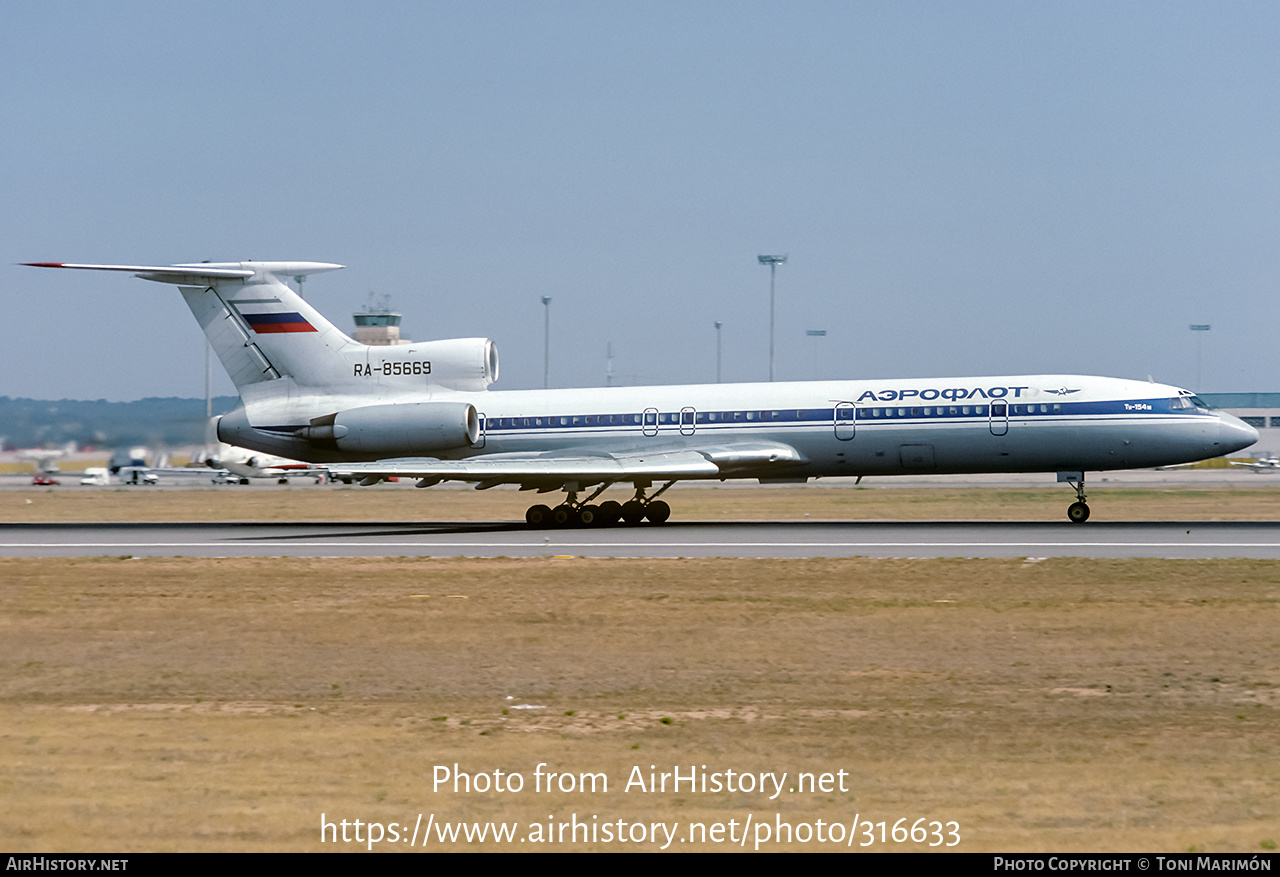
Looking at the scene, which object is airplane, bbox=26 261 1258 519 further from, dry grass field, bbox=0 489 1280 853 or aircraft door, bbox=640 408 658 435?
dry grass field, bbox=0 489 1280 853

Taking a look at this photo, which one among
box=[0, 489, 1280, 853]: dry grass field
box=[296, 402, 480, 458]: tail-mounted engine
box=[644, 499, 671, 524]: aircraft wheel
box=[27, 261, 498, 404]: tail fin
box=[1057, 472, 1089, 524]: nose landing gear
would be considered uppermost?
box=[27, 261, 498, 404]: tail fin

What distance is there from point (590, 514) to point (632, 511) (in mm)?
1214

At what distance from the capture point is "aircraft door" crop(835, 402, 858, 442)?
34.6 metres

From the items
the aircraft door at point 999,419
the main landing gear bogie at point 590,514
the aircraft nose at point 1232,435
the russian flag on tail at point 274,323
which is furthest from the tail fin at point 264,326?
the aircraft nose at point 1232,435

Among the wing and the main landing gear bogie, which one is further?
the main landing gear bogie

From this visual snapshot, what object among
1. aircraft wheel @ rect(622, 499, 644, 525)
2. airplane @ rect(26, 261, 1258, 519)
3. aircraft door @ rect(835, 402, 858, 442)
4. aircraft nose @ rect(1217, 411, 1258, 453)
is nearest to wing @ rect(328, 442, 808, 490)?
airplane @ rect(26, 261, 1258, 519)

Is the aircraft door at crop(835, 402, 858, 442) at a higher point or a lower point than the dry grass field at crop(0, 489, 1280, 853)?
higher

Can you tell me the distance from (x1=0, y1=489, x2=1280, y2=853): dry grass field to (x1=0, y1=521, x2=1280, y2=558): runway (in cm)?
308

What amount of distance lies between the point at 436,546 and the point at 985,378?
15365 millimetres

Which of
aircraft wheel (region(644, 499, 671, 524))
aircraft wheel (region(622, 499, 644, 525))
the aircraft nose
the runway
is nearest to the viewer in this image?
the runway

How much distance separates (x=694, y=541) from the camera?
1181 inches

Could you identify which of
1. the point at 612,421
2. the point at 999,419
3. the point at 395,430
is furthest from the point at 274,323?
the point at 999,419

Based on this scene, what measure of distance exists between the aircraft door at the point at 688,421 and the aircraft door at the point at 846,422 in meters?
3.97

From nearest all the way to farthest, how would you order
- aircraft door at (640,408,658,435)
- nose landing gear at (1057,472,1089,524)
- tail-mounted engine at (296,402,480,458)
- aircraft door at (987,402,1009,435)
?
aircraft door at (987,402,1009,435)
nose landing gear at (1057,472,1089,524)
tail-mounted engine at (296,402,480,458)
aircraft door at (640,408,658,435)
